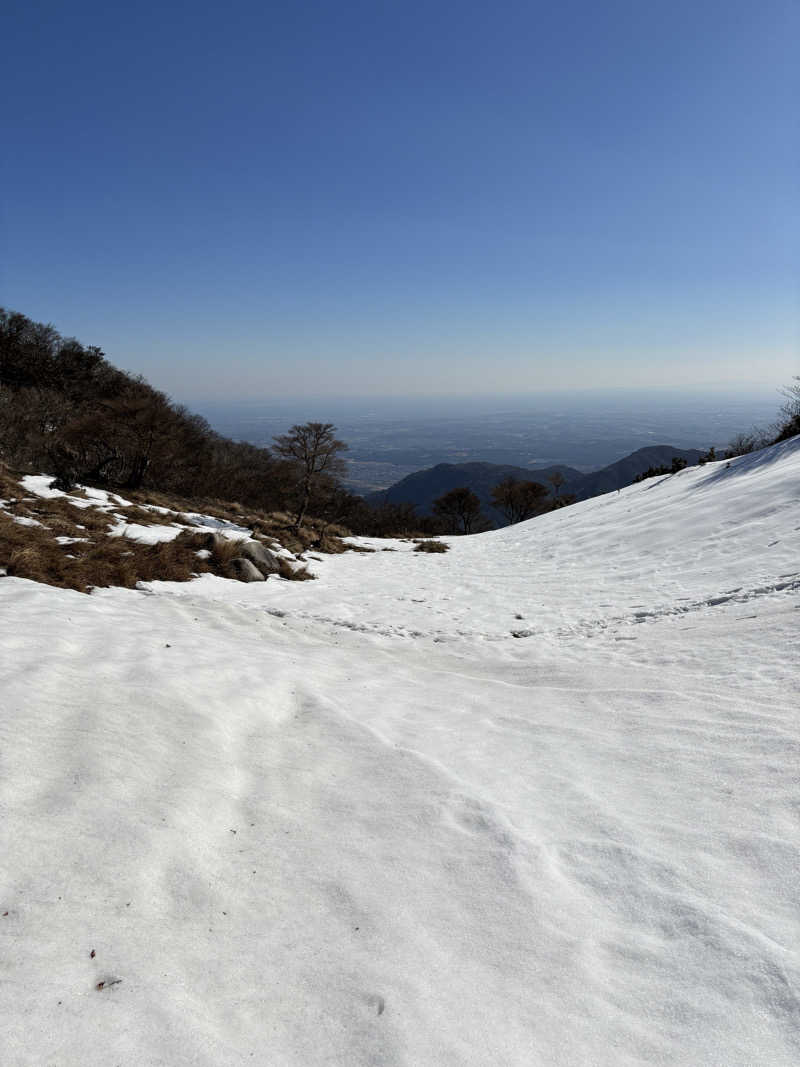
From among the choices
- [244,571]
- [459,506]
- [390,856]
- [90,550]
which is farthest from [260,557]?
[459,506]

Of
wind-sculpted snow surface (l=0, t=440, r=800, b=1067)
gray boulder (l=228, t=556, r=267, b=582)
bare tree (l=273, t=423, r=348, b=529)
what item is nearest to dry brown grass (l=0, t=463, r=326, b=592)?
gray boulder (l=228, t=556, r=267, b=582)

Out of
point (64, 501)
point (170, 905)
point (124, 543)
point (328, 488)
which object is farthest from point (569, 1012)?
point (328, 488)

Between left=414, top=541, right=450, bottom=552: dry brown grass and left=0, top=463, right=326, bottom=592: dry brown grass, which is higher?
left=0, top=463, right=326, bottom=592: dry brown grass

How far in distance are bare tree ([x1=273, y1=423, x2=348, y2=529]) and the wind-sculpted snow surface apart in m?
19.2

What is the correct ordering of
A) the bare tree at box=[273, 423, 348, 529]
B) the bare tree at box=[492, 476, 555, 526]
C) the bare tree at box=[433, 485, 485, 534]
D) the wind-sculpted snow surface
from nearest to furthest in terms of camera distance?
the wind-sculpted snow surface → the bare tree at box=[273, 423, 348, 529] → the bare tree at box=[492, 476, 555, 526] → the bare tree at box=[433, 485, 485, 534]

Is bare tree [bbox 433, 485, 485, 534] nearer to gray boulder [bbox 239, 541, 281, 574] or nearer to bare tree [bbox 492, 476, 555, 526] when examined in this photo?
bare tree [bbox 492, 476, 555, 526]

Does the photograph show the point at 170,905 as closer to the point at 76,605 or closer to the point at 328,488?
the point at 76,605

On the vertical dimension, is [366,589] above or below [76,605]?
below

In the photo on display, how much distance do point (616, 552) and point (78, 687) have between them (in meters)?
12.0

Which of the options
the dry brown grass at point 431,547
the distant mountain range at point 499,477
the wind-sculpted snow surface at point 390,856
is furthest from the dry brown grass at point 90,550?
the distant mountain range at point 499,477

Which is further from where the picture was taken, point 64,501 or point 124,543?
point 64,501

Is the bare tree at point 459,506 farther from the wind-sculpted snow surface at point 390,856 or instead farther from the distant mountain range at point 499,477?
the distant mountain range at point 499,477

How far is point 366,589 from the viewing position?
11.0 m

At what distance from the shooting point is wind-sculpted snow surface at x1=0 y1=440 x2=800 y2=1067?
1.53m
